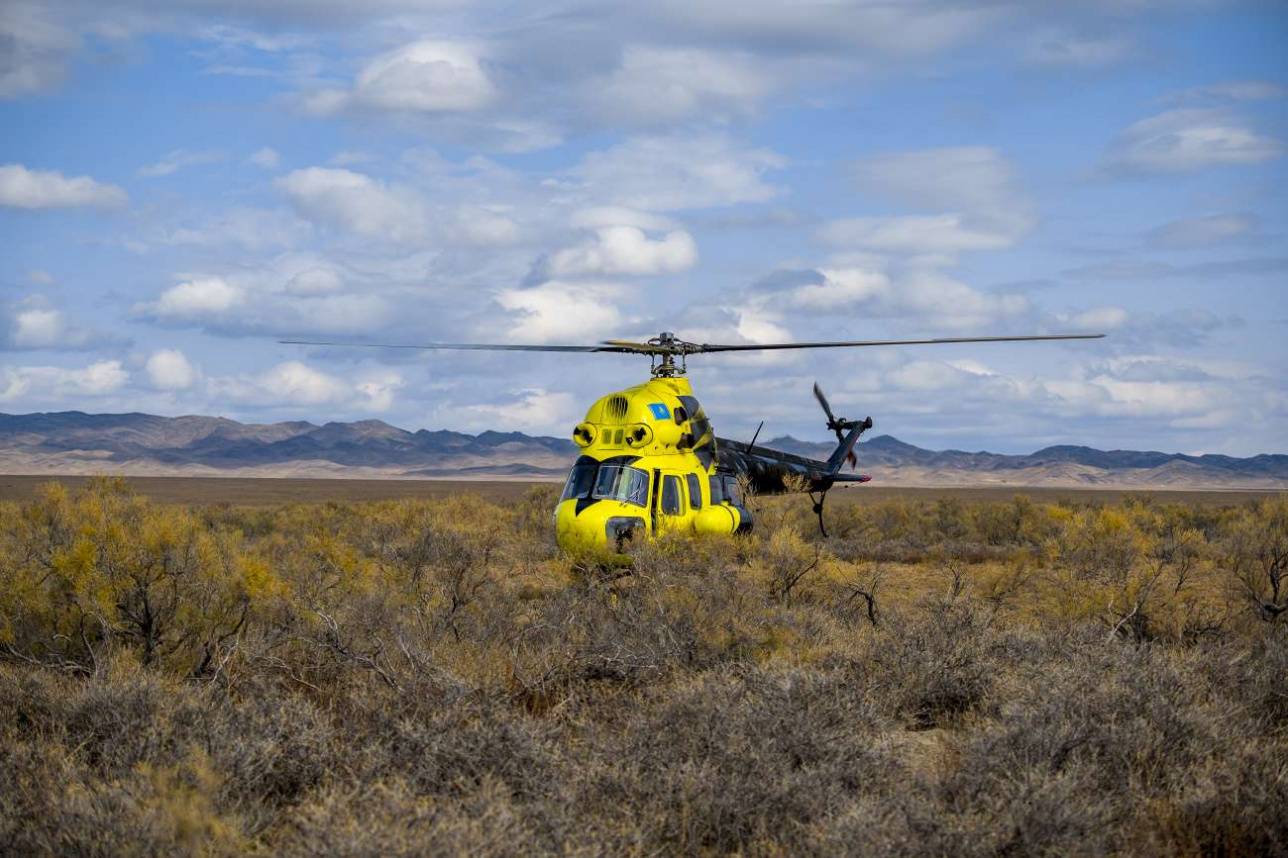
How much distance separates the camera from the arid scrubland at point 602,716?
6.05 m

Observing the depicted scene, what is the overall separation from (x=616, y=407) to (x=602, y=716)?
31.0 feet

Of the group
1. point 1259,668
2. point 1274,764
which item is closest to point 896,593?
point 1259,668

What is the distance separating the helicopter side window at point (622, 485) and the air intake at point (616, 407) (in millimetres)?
937

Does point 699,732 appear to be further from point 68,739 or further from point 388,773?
point 68,739

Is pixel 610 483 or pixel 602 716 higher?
pixel 610 483

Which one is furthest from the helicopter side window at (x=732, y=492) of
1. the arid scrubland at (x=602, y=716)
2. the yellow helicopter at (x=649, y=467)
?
the arid scrubland at (x=602, y=716)

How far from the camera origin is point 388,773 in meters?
6.82

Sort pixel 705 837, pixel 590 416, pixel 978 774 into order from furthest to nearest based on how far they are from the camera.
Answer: pixel 590 416 → pixel 978 774 → pixel 705 837

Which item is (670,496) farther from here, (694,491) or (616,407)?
(616,407)

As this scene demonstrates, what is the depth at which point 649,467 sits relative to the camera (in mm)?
16938

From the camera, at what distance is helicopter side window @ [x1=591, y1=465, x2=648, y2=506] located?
16516 mm

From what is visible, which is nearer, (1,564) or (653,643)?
(653,643)

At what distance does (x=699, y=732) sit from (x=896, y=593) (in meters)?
12.6

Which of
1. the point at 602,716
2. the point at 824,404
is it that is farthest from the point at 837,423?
the point at 602,716
